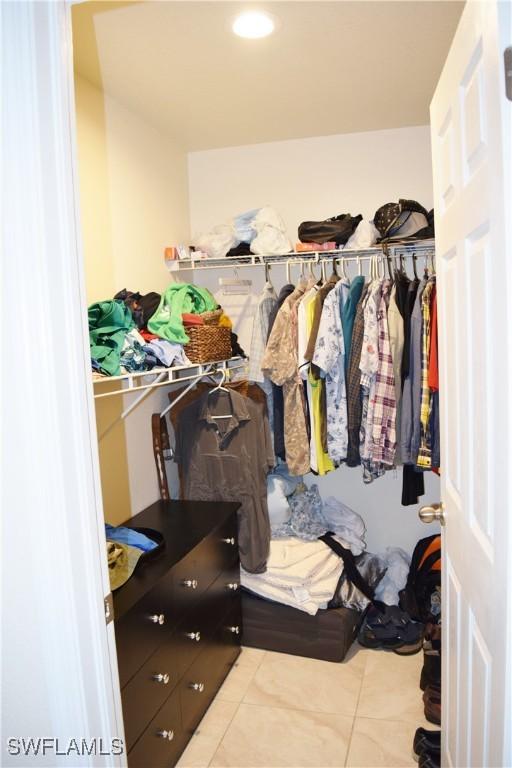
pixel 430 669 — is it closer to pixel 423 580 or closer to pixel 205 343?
pixel 423 580

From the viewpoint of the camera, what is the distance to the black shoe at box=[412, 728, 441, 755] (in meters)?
1.95

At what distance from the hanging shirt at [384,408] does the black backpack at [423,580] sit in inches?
29.2

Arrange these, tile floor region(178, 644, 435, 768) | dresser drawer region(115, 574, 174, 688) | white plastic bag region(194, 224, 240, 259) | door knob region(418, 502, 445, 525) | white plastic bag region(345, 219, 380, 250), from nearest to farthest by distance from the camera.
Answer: door knob region(418, 502, 445, 525)
dresser drawer region(115, 574, 174, 688)
tile floor region(178, 644, 435, 768)
white plastic bag region(345, 219, 380, 250)
white plastic bag region(194, 224, 240, 259)

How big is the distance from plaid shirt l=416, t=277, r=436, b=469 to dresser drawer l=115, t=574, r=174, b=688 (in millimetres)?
1165

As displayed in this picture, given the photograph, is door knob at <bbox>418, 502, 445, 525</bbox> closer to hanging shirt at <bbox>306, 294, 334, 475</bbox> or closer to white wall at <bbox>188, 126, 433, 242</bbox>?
hanging shirt at <bbox>306, 294, 334, 475</bbox>

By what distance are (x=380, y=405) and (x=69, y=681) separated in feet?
5.84

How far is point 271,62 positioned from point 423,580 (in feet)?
8.27

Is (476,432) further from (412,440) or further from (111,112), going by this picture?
(111,112)

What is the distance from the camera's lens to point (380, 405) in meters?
2.48

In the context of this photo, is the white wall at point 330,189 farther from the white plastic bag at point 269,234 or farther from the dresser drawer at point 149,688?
the dresser drawer at point 149,688

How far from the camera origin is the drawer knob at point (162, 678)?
1893 millimetres

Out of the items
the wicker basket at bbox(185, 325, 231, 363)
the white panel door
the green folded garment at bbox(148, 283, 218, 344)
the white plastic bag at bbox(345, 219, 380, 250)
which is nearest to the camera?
the white panel door

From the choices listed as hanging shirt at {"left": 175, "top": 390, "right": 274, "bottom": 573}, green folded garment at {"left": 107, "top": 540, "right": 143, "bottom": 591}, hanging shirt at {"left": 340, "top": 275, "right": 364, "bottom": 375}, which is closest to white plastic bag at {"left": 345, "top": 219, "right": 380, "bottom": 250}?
hanging shirt at {"left": 340, "top": 275, "right": 364, "bottom": 375}

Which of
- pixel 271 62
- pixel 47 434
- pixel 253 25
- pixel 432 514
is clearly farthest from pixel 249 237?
pixel 47 434
